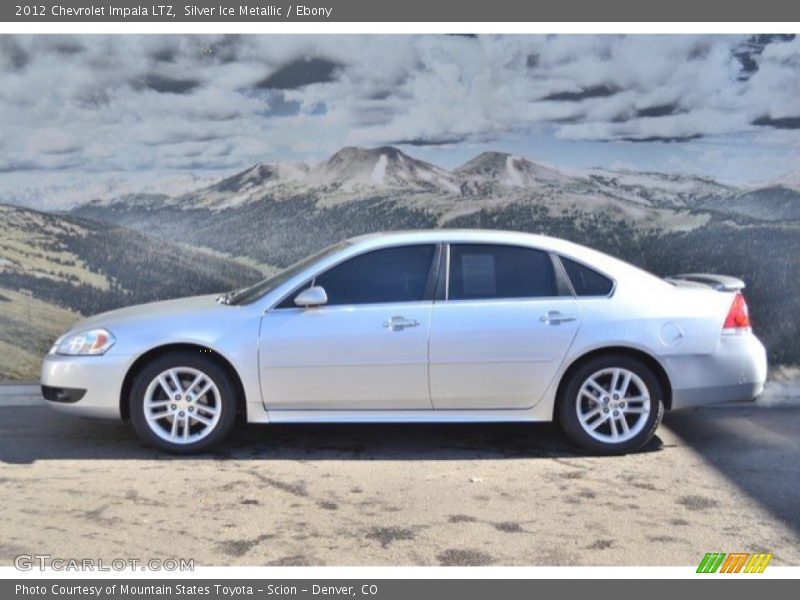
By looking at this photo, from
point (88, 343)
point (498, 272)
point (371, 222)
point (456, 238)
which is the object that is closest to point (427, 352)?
point (498, 272)

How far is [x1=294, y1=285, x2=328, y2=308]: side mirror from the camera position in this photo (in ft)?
20.9

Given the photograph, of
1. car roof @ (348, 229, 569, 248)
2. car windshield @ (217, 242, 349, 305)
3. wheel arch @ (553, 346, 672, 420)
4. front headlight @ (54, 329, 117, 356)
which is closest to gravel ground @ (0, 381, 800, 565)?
wheel arch @ (553, 346, 672, 420)

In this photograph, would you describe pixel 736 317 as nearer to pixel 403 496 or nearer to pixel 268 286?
pixel 403 496

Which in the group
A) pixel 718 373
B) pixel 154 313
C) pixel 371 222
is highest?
pixel 371 222

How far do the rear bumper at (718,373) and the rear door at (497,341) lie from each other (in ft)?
2.51

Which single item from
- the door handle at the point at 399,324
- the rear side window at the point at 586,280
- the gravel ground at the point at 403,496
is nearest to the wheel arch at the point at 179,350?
the gravel ground at the point at 403,496

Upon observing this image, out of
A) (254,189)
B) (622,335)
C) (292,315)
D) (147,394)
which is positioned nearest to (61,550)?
(147,394)

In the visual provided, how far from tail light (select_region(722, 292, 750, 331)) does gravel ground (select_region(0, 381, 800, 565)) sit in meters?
0.84

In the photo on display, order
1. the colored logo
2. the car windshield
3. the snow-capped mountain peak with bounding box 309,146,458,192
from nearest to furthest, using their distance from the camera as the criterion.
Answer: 1. the colored logo
2. the car windshield
3. the snow-capped mountain peak with bounding box 309,146,458,192

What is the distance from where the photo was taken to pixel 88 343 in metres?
6.50

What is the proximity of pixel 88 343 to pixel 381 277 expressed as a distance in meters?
1.94

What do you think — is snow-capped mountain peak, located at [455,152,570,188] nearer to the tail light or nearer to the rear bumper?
the tail light

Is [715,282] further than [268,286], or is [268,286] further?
[715,282]

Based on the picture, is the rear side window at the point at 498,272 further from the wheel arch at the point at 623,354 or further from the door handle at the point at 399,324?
the wheel arch at the point at 623,354
